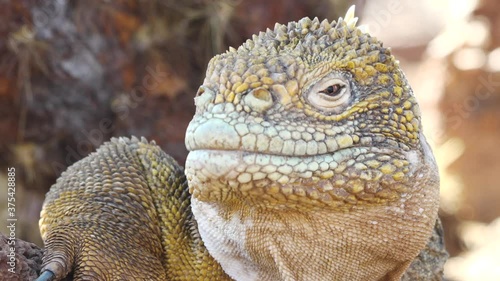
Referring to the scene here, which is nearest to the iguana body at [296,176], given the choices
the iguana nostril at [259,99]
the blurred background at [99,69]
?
the iguana nostril at [259,99]

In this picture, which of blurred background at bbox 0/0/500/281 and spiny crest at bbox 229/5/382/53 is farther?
blurred background at bbox 0/0/500/281

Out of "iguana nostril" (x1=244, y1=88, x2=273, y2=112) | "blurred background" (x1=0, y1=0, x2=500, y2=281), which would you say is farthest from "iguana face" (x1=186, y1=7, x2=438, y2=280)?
"blurred background" (x1=0, y1=0, x2=500, y2=281)

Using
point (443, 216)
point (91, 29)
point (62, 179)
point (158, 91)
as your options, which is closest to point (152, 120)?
point (158, 91)

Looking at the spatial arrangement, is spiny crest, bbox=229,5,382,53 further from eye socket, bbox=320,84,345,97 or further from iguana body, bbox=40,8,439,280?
eye socket, bbox=320,84,345,97

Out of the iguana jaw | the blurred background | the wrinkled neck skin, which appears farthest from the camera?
the blurred background

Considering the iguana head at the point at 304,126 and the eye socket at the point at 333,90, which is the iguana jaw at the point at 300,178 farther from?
the eye socket at the point at 333,90

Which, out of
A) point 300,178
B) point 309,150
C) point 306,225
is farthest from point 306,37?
point 306,225

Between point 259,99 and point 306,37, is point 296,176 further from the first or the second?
point 306,37
